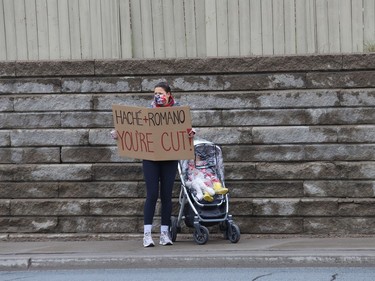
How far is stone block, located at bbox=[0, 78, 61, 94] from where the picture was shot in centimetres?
1225

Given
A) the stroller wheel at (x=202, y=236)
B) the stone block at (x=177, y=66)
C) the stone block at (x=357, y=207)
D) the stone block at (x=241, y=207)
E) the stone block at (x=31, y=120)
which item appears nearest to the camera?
the stroller wheel at (x=202, y=236)

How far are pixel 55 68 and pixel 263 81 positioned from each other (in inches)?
100

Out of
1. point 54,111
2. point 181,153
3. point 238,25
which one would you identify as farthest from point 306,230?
point 54,111

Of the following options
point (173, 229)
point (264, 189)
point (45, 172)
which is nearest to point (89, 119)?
point (45, 172)

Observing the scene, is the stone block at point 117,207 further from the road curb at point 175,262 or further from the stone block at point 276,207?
the road curb at point 175,262

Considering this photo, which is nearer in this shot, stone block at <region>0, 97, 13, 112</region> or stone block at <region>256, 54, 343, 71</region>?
stone block at <region>256, 54, 343, 71</region>

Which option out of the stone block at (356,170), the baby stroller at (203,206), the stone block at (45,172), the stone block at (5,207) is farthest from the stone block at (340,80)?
the stone block at (5,207)

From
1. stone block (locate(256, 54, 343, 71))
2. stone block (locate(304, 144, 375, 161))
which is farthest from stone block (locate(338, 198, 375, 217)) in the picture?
stone block (locate(256, 54, 343, 71))

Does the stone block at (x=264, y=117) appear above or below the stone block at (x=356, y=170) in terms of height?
above

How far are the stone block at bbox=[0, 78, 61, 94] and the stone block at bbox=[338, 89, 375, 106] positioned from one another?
3.46m

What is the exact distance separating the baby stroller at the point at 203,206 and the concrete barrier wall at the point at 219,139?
1.56 ft

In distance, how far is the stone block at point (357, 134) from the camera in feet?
38.4

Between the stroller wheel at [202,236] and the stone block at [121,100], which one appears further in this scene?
the stone block at [121,100]

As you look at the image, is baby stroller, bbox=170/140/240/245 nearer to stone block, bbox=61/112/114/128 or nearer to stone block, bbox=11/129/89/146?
stone block, bbox=61/112/114/128
